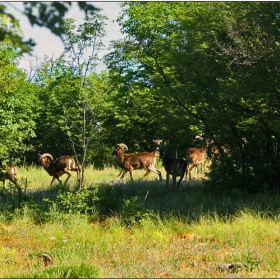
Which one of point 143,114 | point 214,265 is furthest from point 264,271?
point 143,114

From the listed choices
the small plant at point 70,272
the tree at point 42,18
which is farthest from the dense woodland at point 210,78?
the tree at point 42,18

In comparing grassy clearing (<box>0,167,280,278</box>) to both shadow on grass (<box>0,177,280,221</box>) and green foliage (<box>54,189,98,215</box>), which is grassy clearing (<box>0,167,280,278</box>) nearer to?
shadow on grass (<box>0,177,280,221</box>)

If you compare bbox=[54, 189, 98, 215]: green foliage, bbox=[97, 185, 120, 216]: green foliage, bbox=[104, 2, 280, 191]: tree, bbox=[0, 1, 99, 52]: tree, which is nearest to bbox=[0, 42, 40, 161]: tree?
bbox=[54, 189, 98, 215]: green foliage

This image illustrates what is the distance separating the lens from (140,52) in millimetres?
16078

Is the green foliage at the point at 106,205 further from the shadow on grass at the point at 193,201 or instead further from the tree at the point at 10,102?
the tree at the point at 10,102

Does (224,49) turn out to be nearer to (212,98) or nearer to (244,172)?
(212,98)

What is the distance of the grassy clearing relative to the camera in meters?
7.80

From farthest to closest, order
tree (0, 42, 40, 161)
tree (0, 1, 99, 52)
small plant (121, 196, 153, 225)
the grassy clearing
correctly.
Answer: tree (0, 42, 40, 161) < small plant (121, 196, 153, 225) < the grassy clearing < tree (0, 1, 99, 52)

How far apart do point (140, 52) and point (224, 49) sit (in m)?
4.05

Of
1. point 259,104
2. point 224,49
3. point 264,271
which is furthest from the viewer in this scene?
point 259,104

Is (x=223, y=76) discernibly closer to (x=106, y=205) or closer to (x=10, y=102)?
(x=106, y=205)

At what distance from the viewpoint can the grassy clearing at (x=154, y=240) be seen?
780 centimetres

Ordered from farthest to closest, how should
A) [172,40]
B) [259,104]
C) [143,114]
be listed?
[143,114] < [172,40] < [259,104]

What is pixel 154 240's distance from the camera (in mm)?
10234
